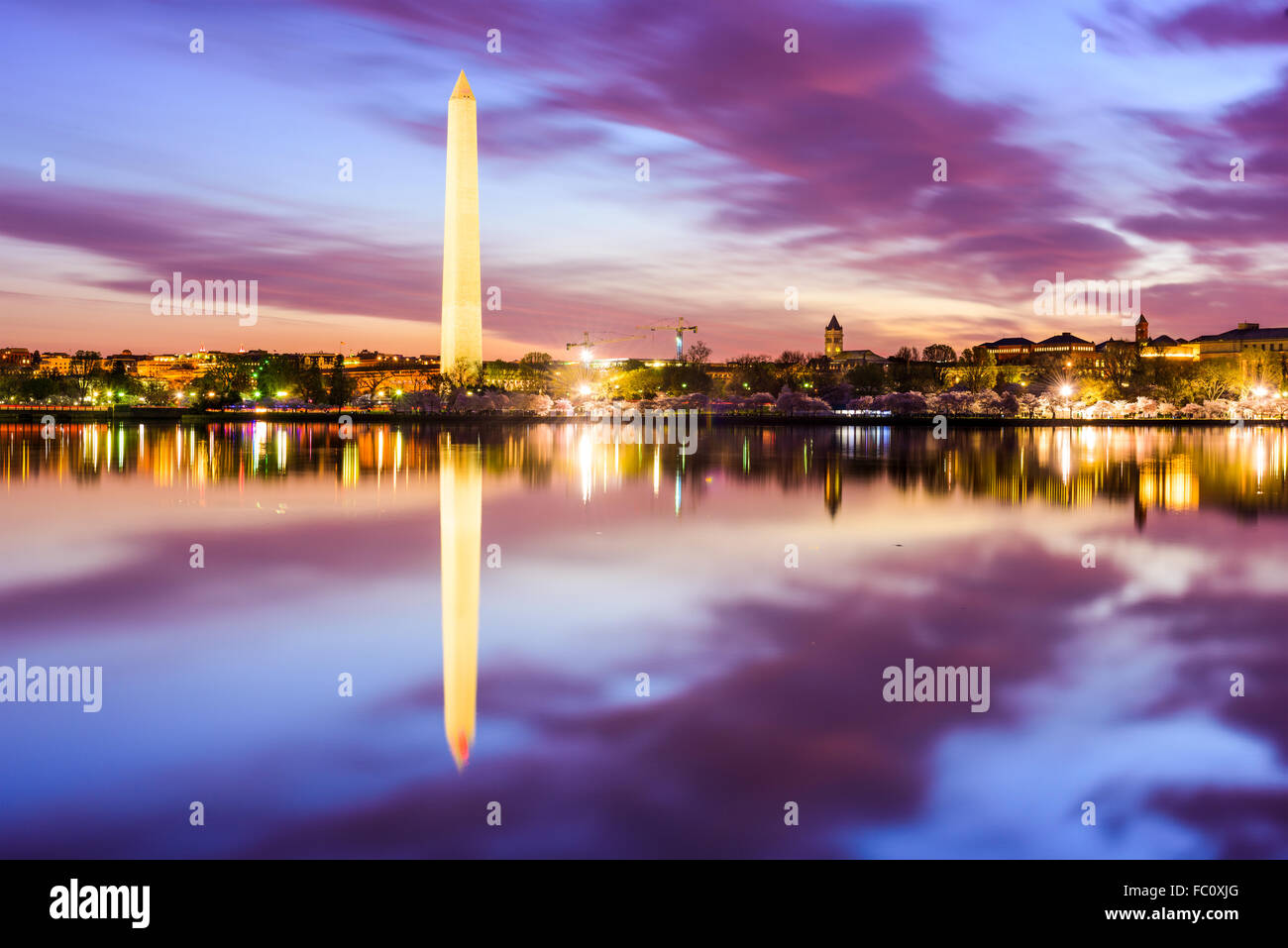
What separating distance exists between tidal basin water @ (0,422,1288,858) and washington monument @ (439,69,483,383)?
44.6m

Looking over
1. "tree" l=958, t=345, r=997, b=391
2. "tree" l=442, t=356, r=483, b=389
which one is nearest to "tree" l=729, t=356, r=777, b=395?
"tree" l=958, t=345, r=997, b=391

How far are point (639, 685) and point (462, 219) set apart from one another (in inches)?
2196

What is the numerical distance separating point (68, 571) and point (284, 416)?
3231 inches

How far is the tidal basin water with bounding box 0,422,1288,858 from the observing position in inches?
199

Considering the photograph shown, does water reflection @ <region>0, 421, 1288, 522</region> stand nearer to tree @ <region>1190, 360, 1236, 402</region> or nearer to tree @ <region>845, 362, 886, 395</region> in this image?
tree @ <region>1190, 360, 1236, 402</region>

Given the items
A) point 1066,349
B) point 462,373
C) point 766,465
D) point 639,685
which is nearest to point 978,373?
point 1066,349

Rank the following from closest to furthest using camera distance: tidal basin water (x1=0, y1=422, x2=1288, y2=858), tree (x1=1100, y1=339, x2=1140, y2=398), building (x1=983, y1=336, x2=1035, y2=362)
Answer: tidal basin water (x1=0, y1=422, x2=1288, y2=858) → tree (x1=1100, y1=339, x2=1140, y2=398) → building (x1=983, y1=336, x2=1035, y2=362)

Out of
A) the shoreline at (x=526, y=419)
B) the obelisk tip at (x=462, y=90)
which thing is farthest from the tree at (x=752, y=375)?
the obelisk tip at (x=462, y=90)

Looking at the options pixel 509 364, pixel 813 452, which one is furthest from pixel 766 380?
pixel 813 452

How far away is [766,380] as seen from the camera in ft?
429

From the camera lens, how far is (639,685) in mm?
7340

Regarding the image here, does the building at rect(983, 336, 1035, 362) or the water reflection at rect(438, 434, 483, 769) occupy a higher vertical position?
the building at rect(983, 336, 1035, 362)
